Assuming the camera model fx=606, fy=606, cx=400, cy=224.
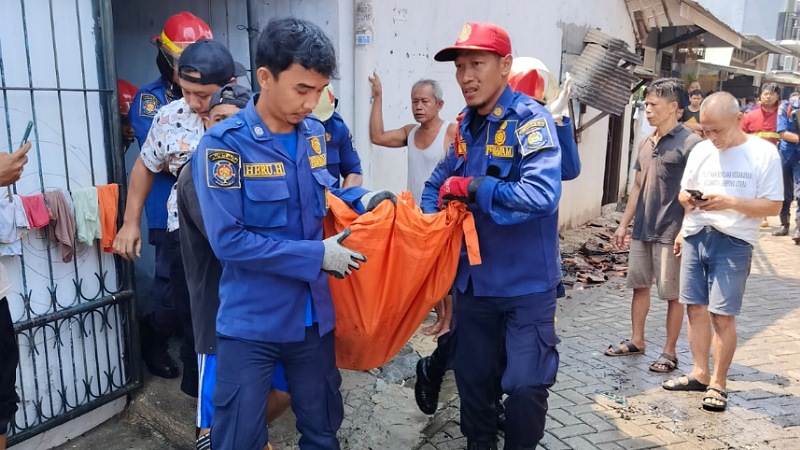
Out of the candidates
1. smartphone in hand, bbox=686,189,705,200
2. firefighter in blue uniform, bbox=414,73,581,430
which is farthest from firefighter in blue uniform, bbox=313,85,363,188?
smartphone in hand, bbox=686,189,705,200

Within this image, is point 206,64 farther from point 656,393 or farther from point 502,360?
point 656,393

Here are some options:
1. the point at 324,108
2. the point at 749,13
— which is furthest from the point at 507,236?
the point at 749,13

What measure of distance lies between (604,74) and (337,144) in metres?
5.93

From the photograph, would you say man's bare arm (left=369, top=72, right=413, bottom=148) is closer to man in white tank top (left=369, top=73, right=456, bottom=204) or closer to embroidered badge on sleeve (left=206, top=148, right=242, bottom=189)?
man in white tank top (left=369, top=73, right=456, bottom=204)

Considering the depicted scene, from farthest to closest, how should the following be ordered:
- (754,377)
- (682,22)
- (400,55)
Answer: (682,22), (400,55), (754,377)

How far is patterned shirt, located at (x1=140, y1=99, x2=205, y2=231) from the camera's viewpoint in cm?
310

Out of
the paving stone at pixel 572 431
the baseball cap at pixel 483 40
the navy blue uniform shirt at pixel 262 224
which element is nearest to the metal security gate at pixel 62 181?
the navy blue uniform shirt at pixel 262 224

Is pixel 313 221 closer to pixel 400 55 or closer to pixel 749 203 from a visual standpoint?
pixel 749 203

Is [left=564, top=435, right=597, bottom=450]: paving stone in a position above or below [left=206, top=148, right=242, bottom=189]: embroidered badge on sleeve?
below

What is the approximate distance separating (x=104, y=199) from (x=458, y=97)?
13.2 feet

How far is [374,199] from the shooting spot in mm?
2455

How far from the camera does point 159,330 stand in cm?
378

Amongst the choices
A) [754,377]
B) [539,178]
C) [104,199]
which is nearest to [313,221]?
[539,178]

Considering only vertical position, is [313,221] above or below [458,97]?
below
